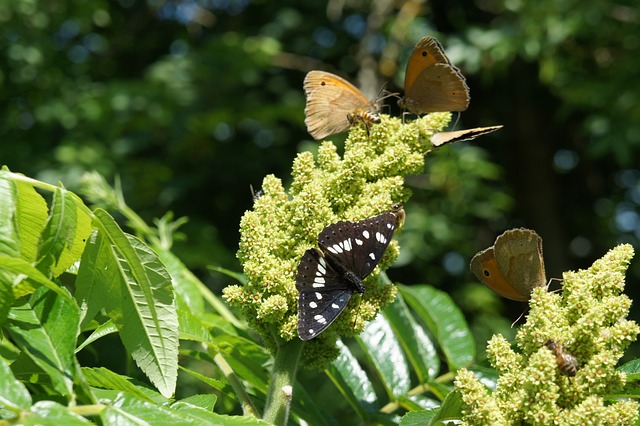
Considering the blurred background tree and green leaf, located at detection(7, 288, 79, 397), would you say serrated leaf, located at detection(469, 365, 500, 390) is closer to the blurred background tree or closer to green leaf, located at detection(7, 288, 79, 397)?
green leaf, located at detection(7, 288, 79, 397)

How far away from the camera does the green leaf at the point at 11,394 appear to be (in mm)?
1192

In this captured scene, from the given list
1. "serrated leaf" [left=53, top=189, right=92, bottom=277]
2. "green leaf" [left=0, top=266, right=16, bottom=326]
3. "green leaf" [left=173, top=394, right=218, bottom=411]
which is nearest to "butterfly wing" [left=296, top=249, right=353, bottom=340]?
"green leaf" [left=173, top=394, right=218, bottom=411]

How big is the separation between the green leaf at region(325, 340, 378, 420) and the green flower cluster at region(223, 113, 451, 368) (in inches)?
16.0

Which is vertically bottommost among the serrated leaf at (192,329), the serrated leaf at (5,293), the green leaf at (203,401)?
the green leaf at (203,401)

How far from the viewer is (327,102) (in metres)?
2.06

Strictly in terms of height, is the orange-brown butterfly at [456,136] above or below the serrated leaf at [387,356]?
above

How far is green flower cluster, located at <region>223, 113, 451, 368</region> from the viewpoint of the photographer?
163 cm

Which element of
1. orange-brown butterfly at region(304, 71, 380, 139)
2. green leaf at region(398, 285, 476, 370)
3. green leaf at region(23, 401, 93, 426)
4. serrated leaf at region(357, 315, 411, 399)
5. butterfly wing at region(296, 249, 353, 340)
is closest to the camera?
green leaf at region(23, 401, 93, 426)

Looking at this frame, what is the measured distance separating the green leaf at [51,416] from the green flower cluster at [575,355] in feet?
2.31

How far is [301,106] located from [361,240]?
5.92 meters

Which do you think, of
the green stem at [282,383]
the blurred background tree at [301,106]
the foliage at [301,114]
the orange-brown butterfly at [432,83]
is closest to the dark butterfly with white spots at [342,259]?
the green stem at [282,383]

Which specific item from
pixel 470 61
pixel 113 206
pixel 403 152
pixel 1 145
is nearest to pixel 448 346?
pixel 403 152

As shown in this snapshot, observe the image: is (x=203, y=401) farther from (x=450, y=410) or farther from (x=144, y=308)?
(x=450, y=410)

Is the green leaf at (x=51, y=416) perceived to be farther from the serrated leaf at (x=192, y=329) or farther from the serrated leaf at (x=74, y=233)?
the serrated leaf at (x=192, y=329)
